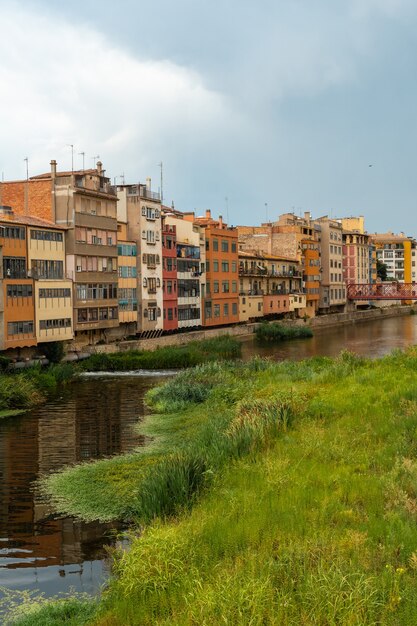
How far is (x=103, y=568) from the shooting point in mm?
13945

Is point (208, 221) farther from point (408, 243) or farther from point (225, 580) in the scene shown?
point (408, 243)

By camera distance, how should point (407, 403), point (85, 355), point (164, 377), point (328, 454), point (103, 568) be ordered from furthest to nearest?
point (85, 355) < point (164, 377) < point (407, 403) < point (328, 454) < point (103, 568)

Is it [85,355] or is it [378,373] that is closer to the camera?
[378,373]

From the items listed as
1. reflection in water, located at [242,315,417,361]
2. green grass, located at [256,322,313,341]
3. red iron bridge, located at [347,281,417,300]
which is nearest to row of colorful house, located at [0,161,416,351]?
green grass, located at [256,322,313,341]

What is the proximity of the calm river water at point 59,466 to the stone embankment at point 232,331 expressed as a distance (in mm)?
9686

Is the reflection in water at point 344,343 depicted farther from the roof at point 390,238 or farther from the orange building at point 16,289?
the roof at point 390,238

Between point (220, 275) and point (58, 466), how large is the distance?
2236 inches

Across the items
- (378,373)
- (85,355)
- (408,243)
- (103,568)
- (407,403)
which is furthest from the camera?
(408,243)

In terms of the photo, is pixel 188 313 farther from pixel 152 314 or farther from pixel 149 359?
pixel 149 359

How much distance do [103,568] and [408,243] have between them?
15760 centimetres

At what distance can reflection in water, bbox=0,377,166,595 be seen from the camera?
13922 millimetres

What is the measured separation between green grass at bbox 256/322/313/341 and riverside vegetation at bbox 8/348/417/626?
169 feet

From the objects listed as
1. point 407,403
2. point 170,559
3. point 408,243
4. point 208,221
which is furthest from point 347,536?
point 408,243

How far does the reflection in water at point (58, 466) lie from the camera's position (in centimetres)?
1392
